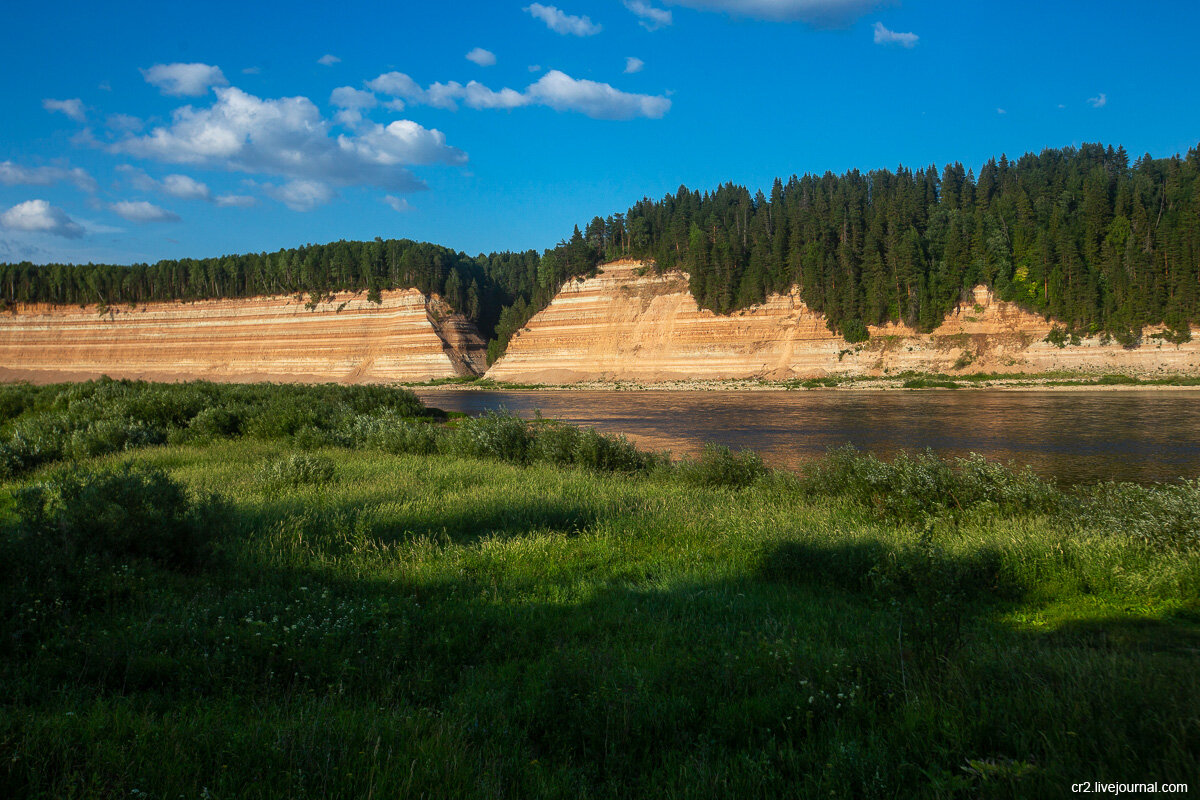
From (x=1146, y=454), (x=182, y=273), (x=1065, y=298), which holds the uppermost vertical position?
(x=182, y=273)

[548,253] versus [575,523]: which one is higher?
[548,253]

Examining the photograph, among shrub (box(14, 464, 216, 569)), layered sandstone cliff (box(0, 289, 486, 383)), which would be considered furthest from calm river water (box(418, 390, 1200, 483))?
layered sandstone cliff (box(0, 289, 486, 383))

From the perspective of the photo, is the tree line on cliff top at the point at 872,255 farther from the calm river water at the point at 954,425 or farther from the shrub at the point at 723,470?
the shrub at the point at 723,470

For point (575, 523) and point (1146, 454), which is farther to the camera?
point (1146, 454)

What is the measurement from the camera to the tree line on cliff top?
6469 cm

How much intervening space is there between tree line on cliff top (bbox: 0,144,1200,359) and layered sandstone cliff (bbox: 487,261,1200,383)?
198cm

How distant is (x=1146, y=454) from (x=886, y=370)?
46.6m

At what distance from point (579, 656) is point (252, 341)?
108 meters

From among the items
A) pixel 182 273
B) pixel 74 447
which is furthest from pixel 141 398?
pixel 182 273

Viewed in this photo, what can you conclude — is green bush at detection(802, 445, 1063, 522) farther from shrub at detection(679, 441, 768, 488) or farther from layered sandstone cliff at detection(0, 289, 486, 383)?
layered sandstone cliff at detection(0, 289, 486, 383)

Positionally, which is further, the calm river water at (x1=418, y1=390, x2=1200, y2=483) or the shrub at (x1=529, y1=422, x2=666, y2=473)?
the calm river water at (x1=418, y1=390, x2=1200, y2=483)

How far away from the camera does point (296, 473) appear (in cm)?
1520

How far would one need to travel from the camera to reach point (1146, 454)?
901 inches

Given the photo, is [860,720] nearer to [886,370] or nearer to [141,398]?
[141,398]
